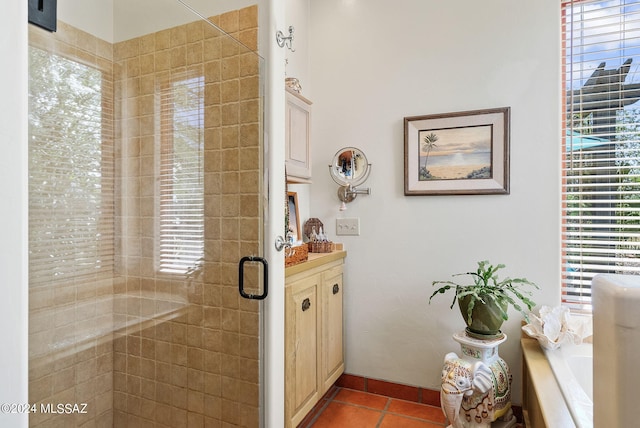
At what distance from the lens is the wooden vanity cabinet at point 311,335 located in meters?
1.68

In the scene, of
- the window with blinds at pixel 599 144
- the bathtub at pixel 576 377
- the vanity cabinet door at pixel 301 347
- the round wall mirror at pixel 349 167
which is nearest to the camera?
the bathtub at pixel 576 377

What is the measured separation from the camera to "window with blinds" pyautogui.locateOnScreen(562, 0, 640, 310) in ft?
6.10

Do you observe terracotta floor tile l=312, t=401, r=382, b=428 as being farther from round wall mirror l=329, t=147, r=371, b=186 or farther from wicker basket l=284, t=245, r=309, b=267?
round wall mirror l=329, t=147, r=371, b=186

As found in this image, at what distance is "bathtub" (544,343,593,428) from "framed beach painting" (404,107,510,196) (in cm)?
86

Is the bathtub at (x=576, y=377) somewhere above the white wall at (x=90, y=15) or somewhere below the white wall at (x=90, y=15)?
below

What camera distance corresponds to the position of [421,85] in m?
2.21

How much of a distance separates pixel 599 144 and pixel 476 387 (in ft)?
4.75

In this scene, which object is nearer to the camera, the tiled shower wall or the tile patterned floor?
the tiled shower wall

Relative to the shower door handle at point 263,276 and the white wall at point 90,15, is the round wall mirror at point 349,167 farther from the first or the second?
the white wall at point 90,15

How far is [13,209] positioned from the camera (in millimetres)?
598

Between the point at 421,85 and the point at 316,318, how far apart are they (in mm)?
1543

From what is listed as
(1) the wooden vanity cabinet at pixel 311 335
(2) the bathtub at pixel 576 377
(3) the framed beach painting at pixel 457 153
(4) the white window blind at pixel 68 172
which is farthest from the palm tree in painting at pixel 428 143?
(4) the white window blind at pixel 68 172

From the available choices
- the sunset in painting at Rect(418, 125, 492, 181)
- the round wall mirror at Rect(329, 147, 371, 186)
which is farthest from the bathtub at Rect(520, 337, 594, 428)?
the round wall mirror at Rect(329, 147, 371, 186)

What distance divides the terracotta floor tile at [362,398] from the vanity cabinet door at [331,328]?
14cm
